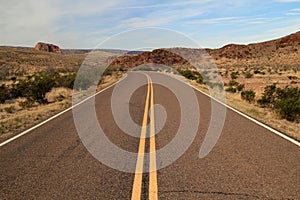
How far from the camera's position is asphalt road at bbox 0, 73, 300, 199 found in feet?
14.4

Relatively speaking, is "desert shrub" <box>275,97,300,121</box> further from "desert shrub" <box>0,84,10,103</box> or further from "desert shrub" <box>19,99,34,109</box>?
"desert shrub" <box>0,84,10,103</box>

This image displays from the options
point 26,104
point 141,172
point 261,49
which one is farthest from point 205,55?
point 141,172

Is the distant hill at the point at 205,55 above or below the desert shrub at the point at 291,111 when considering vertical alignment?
above

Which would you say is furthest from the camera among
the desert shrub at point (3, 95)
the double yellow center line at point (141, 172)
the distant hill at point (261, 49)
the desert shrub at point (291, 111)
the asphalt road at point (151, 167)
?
the distant hill at point (261, 49)

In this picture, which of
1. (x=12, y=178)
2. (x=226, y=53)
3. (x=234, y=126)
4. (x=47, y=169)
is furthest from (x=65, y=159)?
(x=226, y=53)

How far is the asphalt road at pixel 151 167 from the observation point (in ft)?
14.4

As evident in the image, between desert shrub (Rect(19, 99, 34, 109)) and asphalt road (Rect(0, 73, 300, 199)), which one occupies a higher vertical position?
asphalt road (Rect(0, 73, 300, 199))

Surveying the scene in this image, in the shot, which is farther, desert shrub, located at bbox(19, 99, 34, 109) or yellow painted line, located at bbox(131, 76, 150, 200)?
desert shrub, located at bbox(19, 99, 34, 109)

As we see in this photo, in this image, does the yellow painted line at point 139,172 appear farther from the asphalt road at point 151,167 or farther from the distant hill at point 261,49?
the distant hill at point 261,49

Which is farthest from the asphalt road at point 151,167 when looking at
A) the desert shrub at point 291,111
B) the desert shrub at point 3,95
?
the desert shrub at point 3,95

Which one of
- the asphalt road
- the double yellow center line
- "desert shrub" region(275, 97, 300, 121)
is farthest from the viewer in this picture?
"desert shrub" region(275, 97, 300, 121)

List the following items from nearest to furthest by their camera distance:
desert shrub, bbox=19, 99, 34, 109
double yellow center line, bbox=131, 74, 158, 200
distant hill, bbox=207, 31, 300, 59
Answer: double yellow center line, bbox=131, 74, 158, 200 → desert shrub, bbox=19, 99, 34, 109 → distant hill, bbox=207, 31, 300, 59

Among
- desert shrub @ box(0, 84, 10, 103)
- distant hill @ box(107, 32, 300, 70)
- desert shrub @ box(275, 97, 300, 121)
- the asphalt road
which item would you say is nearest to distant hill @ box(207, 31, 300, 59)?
distant hill @ box(107, 32, 300, 70)

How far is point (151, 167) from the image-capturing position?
17.8 feet
